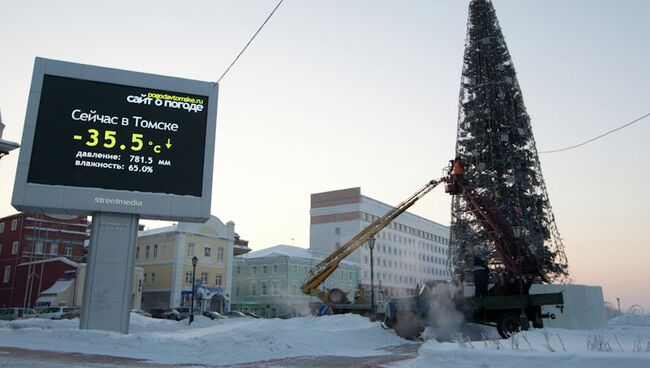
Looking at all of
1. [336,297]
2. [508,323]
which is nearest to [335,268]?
[336,297]

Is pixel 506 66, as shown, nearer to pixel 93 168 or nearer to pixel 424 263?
pixel 93 168

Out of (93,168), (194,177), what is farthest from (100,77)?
(194,177)

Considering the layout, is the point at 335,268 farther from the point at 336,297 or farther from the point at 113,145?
the point at 113,145

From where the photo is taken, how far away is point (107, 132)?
20719 millimetres

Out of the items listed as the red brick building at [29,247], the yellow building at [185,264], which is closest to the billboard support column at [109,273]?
the yellow building at [185,264]

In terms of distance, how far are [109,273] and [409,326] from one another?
12561mm

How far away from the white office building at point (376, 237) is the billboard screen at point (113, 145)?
65873 millimetres

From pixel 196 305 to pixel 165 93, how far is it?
39.4 m

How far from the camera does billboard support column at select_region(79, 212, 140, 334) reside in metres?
19.7

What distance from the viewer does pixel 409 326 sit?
2117 centimetres

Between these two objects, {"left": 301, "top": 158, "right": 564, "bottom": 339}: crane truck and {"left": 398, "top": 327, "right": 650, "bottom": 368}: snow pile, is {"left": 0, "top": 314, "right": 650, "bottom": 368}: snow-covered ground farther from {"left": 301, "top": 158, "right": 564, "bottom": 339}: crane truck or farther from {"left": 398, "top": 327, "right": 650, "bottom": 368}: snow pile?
{"left": 301, "top": 158, "right": 564, "bottom": 339}: crane truck

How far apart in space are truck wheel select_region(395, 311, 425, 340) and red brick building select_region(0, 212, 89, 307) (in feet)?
148

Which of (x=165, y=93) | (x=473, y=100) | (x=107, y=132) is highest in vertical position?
(x=473, y=100)

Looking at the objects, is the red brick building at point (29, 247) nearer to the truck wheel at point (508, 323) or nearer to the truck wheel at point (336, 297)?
the truck wheel at point (336, 297)
